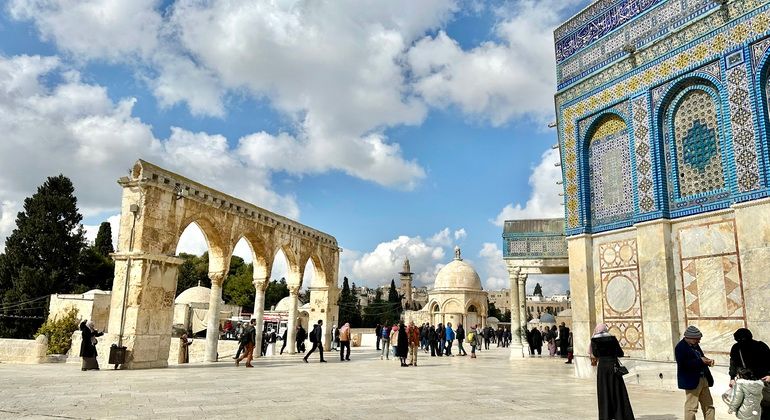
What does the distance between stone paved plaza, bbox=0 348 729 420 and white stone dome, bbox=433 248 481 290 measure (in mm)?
27733

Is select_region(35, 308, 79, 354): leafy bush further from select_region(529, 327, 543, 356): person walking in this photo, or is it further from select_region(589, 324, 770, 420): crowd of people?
select_region(589, 324, 770, 420): crowd of people

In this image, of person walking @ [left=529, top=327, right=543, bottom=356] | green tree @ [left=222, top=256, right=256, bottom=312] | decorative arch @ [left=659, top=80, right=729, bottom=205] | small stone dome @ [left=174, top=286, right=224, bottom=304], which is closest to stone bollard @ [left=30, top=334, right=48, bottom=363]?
small stone dome @ [left=174, top=286, right=224, bottom=304]

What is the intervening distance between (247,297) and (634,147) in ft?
167

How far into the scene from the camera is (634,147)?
10.7 metres

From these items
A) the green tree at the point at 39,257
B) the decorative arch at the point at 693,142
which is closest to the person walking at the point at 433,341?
the decorative arch at the point at 693,142

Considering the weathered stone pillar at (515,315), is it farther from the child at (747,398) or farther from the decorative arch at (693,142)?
the child at (747,398)

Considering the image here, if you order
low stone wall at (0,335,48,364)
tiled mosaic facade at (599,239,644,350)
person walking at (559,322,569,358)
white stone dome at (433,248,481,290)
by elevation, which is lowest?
low stone wall at (0,335,48,364)

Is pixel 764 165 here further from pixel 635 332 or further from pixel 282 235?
pixel 282 235

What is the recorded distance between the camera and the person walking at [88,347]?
39.0 ft

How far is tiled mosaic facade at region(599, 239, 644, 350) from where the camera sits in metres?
10.3

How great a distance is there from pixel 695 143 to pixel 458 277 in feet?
99.0

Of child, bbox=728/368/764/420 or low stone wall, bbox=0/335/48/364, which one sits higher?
child, bbox=728/368/764/420

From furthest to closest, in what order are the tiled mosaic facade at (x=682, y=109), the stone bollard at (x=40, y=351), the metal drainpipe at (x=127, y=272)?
the stone bollard at (x=40, y=351)
the metal drainpipe at (x=127, y=272)
the tiled mosaic facade at (x=682, y=109)

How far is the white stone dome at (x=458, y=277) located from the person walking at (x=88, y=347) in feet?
96.2
